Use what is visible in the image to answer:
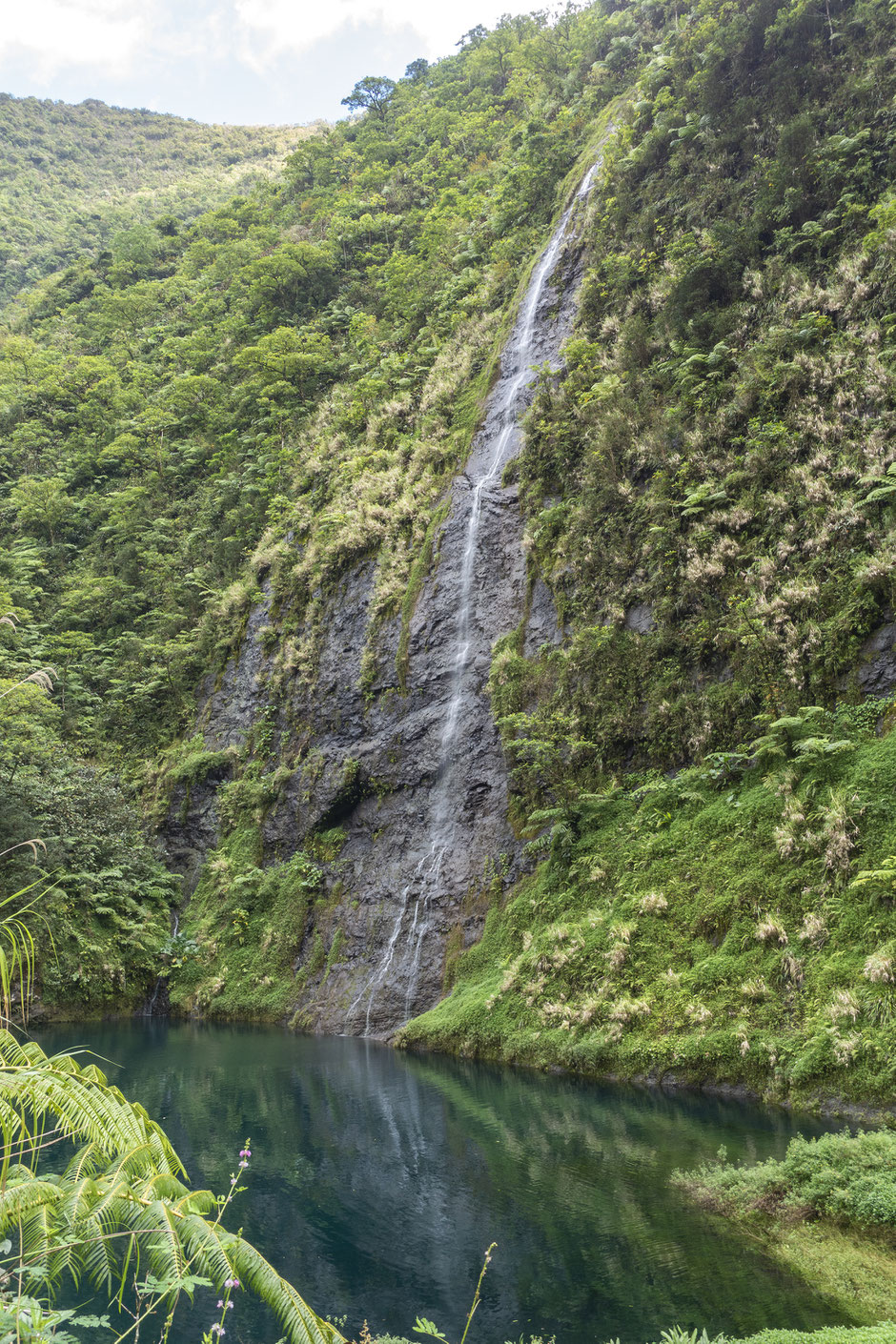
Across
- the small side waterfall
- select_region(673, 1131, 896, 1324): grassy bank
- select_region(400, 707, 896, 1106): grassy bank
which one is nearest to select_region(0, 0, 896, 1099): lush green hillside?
select_region(400, 707, 896, 1106): grassy bank

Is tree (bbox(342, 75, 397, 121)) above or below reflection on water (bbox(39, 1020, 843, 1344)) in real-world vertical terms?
above

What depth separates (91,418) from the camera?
39156mm

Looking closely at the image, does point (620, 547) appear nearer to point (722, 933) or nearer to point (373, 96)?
point (722, 933)

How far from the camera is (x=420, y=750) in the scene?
1925 centimetres

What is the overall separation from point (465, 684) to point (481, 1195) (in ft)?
40.9

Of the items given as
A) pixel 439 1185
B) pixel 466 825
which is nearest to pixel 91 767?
pixel 466 825

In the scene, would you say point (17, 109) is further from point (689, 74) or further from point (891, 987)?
A: point (891, 987)

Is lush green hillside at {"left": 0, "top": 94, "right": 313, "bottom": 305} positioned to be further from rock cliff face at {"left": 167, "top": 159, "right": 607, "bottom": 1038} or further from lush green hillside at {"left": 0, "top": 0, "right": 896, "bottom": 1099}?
rock cliff face at {"left": 167, "top": 159, "right": 607, "bottom": 1038}

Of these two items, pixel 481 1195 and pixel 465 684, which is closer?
pixel 481 1195

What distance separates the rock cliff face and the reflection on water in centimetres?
448

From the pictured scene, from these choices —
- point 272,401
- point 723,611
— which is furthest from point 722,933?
point 272,401

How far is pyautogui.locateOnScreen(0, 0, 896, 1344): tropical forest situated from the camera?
19.5ft

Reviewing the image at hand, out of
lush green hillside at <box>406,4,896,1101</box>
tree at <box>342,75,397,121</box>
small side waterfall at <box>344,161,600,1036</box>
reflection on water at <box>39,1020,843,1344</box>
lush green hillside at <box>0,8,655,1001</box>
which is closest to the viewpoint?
reflection on water at <box>39,1020,843,1344</box>

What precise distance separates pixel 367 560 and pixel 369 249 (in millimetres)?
23007
